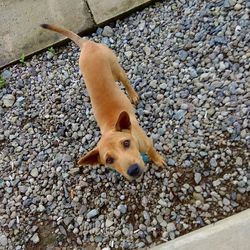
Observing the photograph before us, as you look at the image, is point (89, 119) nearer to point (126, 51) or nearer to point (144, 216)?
point (126, 51)

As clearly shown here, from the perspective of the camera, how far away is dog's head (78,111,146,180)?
10.6 feet

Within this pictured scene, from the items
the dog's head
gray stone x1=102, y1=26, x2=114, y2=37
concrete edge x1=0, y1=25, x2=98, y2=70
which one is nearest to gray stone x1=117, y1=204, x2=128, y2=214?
the dog's head

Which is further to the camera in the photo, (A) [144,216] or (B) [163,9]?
(B) [163,9]

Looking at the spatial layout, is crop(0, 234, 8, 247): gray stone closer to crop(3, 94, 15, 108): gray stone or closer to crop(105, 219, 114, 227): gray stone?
crop(105, 219, 114, 227): gray stone

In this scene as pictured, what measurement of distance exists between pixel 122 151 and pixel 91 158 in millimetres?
294

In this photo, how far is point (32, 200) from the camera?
13.5 ft

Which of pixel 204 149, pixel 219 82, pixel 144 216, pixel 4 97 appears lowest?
pixel 144 216

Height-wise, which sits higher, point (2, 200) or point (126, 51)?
point (126, 51)

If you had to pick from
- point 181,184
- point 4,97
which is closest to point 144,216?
point 181,184

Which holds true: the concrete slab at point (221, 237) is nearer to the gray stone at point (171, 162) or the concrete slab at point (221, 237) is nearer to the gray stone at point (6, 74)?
the gray stone at point (171, 162)

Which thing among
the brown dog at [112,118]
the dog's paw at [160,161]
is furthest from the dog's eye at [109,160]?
the dog's paw at [160,161]

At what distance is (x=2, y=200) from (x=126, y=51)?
5.95 feet

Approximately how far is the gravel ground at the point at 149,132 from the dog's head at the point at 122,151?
1.87 ft

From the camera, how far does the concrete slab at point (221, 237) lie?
3.12 meters
